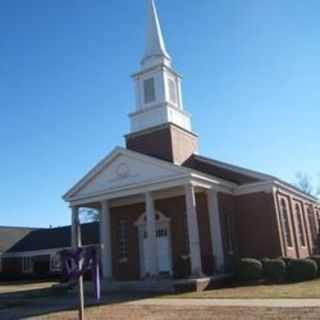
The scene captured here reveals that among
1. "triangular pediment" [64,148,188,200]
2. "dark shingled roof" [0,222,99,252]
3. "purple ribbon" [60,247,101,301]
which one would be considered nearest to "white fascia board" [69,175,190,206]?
"triangular pediment" [64,148,188,200]

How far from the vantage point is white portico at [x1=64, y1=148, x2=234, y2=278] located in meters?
20.4

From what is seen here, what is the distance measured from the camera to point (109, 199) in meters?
23.4

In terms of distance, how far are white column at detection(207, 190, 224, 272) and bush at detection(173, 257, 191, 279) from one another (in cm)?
156

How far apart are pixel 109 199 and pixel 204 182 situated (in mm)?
5369

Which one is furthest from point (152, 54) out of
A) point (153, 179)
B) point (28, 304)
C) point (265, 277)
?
point (28, 304)

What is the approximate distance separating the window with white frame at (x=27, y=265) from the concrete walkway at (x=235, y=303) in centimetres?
3070

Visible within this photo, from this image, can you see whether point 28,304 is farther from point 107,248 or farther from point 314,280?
point 314,280

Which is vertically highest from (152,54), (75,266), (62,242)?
(152,54)

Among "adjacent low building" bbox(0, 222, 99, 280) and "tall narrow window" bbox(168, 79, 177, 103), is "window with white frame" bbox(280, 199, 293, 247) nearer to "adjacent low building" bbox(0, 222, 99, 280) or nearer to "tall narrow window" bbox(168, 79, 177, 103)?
"tall narrow window" bbox(168, 79, 177, 103)

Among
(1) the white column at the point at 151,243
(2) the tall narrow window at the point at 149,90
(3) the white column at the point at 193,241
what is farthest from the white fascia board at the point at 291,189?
(2) the tall narrow window at the point at 149,90

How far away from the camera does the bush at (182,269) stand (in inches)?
811

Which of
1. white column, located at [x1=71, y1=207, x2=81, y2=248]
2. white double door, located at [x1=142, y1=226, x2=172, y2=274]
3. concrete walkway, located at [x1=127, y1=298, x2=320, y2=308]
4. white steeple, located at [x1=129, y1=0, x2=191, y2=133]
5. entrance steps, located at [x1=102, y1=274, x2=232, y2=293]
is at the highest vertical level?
white steeple, located at [x1=129, y1=0, x2=191, y2=133]

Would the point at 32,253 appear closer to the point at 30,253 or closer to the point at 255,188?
the point at 30,253

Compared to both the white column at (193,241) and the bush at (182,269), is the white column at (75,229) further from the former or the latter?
the white column at (193,241)
